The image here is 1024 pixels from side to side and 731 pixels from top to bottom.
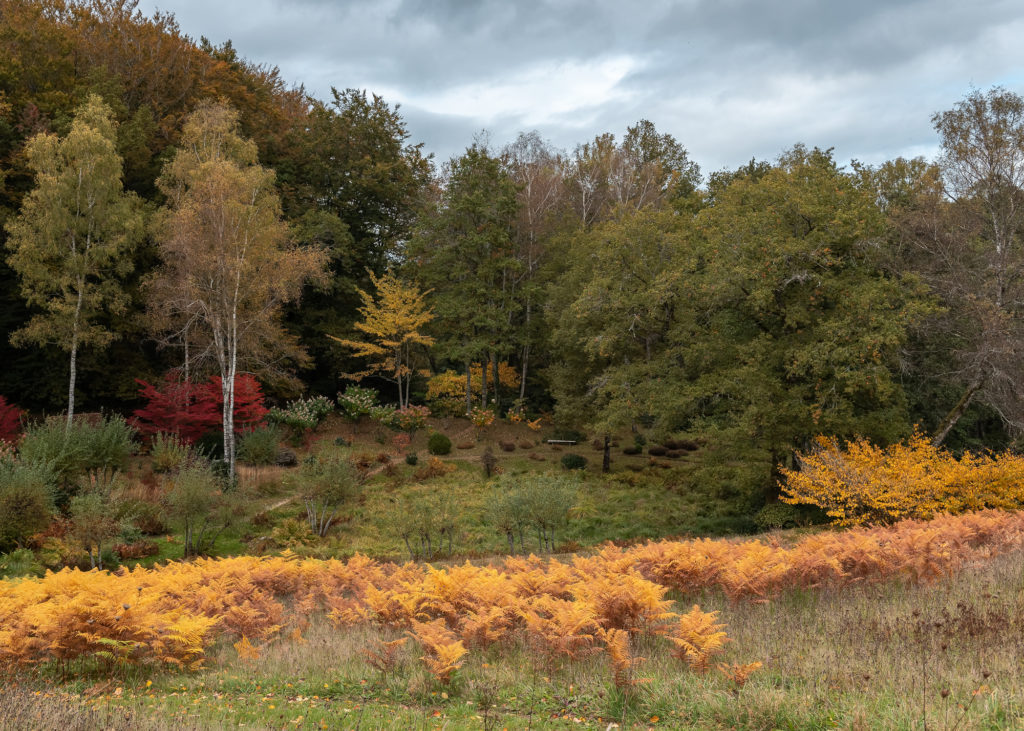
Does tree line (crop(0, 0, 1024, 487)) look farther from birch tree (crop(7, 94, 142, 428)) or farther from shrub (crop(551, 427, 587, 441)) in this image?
shrub (crop(551, 427, 587, 441))

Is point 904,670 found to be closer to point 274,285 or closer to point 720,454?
point 720,454

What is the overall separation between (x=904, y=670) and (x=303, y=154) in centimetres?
3393

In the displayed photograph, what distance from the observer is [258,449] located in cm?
2211

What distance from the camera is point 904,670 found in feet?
15.0

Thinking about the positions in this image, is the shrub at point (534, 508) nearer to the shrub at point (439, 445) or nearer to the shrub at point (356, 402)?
the shrub at point (439, 445)

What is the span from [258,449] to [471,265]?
46.2 ft

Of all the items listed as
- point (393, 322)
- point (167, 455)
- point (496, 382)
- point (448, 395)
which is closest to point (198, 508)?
point (167, 455)

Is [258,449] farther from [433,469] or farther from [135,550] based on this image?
[135,550]

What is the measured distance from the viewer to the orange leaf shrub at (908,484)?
44.6 ft

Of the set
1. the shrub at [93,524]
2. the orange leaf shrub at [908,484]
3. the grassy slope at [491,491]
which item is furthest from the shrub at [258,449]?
the orange leaf shrub at [908,484]

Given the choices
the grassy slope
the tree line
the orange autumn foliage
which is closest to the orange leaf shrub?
the tree line

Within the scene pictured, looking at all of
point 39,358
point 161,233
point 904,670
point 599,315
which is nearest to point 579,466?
point 599,315

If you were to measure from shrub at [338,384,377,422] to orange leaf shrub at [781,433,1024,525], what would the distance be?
19.7m

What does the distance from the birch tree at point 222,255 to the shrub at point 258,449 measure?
1.25 metres
